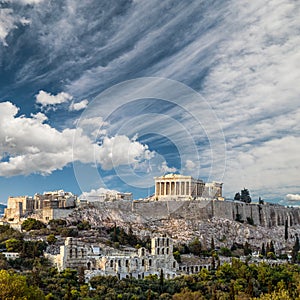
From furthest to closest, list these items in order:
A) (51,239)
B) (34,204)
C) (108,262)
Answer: (34,204), (51,239), (108,262)

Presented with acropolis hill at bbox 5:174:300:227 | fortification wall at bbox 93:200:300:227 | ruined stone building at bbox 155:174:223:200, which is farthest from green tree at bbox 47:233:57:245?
ruined stone building at bbox 155:174:223:200

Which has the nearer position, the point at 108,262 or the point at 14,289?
the point at 14,289

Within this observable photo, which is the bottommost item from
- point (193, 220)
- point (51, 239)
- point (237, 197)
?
point (51, 239)

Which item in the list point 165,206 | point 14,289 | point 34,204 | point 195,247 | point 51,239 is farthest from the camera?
point 165,206

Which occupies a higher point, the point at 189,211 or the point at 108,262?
the point at 189,211

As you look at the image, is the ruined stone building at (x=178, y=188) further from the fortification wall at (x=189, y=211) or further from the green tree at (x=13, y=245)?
the green tree at (x=13, y=245)

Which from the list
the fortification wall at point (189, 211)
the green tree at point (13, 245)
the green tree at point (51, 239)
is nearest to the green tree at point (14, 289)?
the green tree at point (13, 245)

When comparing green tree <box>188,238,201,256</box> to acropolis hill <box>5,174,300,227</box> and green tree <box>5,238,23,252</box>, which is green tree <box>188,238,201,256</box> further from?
green tree <box>5,238,23,252</box>

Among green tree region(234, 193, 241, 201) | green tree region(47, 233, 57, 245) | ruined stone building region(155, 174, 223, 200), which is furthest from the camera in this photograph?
green tree region(234, 193, 241, 201)

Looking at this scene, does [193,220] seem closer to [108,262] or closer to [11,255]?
[108,262]

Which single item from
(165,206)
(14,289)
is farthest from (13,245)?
(165,206)
